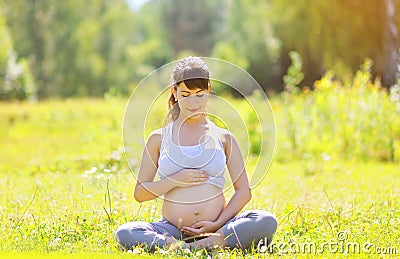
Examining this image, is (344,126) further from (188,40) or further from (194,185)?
(188,40)

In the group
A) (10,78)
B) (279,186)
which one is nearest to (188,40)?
(10,78)

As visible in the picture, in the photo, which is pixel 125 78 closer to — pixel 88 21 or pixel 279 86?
pixel 88 21

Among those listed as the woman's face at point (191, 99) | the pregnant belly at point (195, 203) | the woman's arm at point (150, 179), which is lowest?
the pregnant belly at point (195, 203)

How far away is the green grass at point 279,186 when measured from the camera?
4320 mm

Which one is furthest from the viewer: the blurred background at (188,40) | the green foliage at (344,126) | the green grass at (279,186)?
the blurred background at (188,40)

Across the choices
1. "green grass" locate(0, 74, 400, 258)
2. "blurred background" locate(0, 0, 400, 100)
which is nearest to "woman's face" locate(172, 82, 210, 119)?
"green grass" locate(0, 74, 400, 258)

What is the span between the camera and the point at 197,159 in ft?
13.3

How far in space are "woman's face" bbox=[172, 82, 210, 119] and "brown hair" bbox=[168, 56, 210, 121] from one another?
0.02m

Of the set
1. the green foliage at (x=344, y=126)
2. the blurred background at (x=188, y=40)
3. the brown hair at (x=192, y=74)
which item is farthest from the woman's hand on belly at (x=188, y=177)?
the blurred background at (x=188, y=40)

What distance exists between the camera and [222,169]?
4078 mm

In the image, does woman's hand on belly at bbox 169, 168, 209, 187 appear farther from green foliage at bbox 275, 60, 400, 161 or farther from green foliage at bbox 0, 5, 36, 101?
green foliage at bbox 0, 5, 36, 101

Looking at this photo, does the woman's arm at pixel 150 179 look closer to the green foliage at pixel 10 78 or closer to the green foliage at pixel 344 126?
the green foliage at pixel 344 126

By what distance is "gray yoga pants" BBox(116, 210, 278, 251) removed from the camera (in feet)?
13.0

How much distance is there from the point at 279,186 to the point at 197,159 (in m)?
3.02
